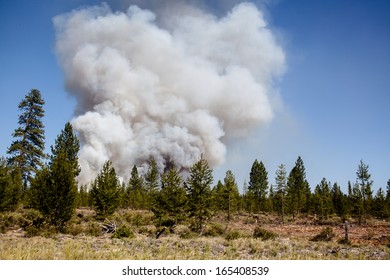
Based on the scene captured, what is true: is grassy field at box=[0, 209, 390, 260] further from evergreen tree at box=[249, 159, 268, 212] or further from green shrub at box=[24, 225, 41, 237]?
evergreen tree at box=[249, 159, 268, 212]

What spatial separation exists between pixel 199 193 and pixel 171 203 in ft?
11.0

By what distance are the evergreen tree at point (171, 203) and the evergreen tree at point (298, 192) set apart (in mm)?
30745

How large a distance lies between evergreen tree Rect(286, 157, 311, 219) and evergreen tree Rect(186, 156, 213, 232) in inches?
1222

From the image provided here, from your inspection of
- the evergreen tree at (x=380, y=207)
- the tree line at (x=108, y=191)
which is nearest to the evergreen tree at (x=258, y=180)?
the tree line at (x=108, y=191)

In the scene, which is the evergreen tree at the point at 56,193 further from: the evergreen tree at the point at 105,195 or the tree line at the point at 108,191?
the evergreen tree at the point at 105,195

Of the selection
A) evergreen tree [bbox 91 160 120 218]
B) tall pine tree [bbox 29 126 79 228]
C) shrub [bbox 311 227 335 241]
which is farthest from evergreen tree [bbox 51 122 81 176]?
shrub [bbox 311 227 335 241]

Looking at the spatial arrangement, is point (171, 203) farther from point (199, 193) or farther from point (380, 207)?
point (380, 207)

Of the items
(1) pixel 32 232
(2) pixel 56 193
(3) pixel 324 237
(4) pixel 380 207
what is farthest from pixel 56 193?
(4) pixel 380 207

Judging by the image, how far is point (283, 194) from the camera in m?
50.3

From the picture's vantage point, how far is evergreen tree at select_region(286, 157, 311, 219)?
51.7m

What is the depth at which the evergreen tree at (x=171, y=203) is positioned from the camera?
2460cm

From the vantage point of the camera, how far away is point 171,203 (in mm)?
24766
